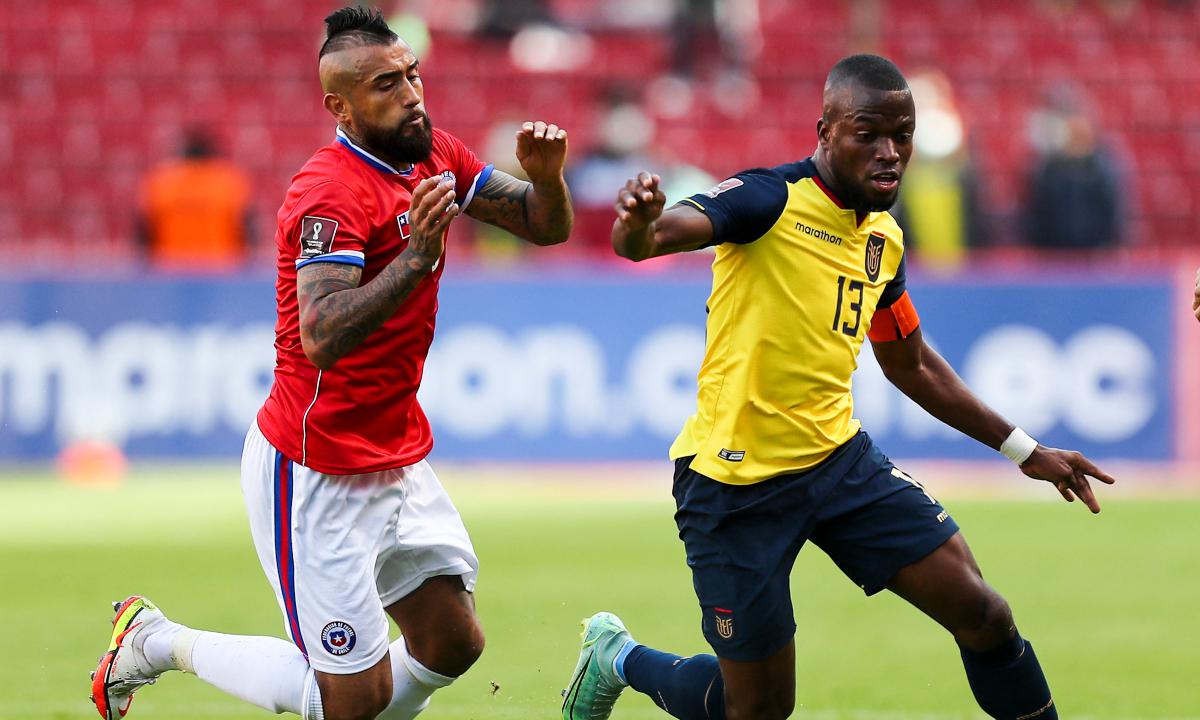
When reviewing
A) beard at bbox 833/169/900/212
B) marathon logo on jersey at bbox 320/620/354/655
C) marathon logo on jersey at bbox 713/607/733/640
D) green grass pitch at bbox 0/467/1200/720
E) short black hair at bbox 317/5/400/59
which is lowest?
green grass pitch at bbox 0/467/1200/720

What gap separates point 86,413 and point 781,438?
10219 mm

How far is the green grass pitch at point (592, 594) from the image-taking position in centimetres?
762

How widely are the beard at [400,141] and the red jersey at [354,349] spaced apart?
0.04 m

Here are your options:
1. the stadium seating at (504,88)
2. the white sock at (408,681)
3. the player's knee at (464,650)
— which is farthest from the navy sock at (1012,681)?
the stadium seating at (504,88)

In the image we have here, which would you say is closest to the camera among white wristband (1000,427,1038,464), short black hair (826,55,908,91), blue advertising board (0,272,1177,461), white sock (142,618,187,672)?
short black hair (826,55,908,91)

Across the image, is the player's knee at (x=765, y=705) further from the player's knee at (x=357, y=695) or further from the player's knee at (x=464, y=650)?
the player's knee at (x=357, y=695)

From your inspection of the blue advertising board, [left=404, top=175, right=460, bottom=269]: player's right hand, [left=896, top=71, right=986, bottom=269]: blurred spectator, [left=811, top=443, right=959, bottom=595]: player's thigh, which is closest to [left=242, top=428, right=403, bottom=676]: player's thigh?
[left=404, top=175, right=460, bottom=269]: player's right hand

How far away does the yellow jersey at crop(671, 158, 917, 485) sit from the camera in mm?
5898

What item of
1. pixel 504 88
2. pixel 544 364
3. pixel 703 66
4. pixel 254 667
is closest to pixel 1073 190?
pixel 544 364

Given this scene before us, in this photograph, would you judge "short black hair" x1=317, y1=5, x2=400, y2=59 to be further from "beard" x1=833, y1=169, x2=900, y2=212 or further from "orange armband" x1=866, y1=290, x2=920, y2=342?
"orange armband" x1=866, y1=290, x2=920, y2=342

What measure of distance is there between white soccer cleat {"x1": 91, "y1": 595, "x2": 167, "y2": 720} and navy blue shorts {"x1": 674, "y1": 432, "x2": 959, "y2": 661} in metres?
2.02

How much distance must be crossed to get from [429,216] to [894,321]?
6.00 ft

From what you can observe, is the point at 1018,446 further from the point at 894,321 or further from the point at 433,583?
the point at 433,583

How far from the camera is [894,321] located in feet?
20.9
